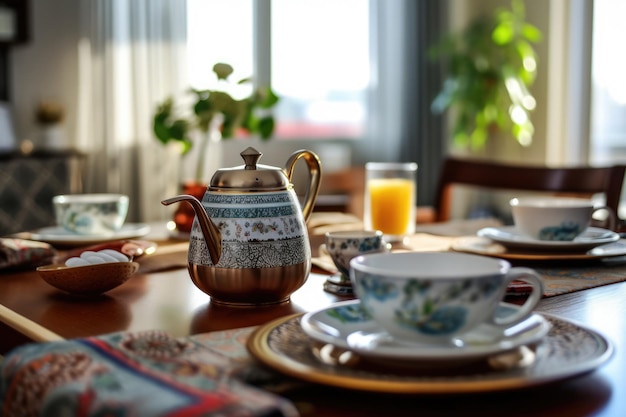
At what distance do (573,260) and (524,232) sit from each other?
4.9 inches

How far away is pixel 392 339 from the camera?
63 cm

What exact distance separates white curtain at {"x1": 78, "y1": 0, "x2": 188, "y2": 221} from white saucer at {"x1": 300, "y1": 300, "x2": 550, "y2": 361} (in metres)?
3.19

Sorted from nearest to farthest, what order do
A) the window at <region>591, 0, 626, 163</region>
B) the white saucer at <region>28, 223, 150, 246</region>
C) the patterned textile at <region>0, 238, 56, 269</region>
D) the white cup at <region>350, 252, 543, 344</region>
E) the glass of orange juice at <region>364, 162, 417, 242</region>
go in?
the white cup at <region>350, 252, 543, 344</region>
the patterned textile at <region>0, 238, 56, 269</region>
the white saucer at <region>28, 223, 150, 246</region>
the glass of orange juice at <region>364, 162, 417, 242</region>
the window at <region>591, 0, 626, 163</region>

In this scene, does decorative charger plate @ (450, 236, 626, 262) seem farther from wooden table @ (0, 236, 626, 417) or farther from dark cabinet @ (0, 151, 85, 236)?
dark cabinet @ (0, 151, 85, 236)

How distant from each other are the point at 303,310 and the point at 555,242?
1.64ft

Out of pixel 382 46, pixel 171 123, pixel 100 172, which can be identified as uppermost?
pixel 382 46

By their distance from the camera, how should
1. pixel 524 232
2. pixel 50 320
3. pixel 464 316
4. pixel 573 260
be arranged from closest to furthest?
pixel 464 316 < pixel 50 320 < pixel 573 260 < pixel 524 232

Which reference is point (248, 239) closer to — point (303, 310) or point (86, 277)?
point (303, 310)

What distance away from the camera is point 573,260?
1.12 meters

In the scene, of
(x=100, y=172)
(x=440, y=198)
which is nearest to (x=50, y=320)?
(x=440, y=198)

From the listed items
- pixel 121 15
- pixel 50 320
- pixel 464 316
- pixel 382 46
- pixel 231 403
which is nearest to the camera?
pixel 231 403

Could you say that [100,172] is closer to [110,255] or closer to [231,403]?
[110,255]

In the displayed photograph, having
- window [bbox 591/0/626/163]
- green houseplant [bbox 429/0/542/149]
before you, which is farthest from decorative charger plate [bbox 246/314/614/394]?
window [bbox 591/0/626/163]

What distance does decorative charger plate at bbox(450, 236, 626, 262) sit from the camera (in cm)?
112
